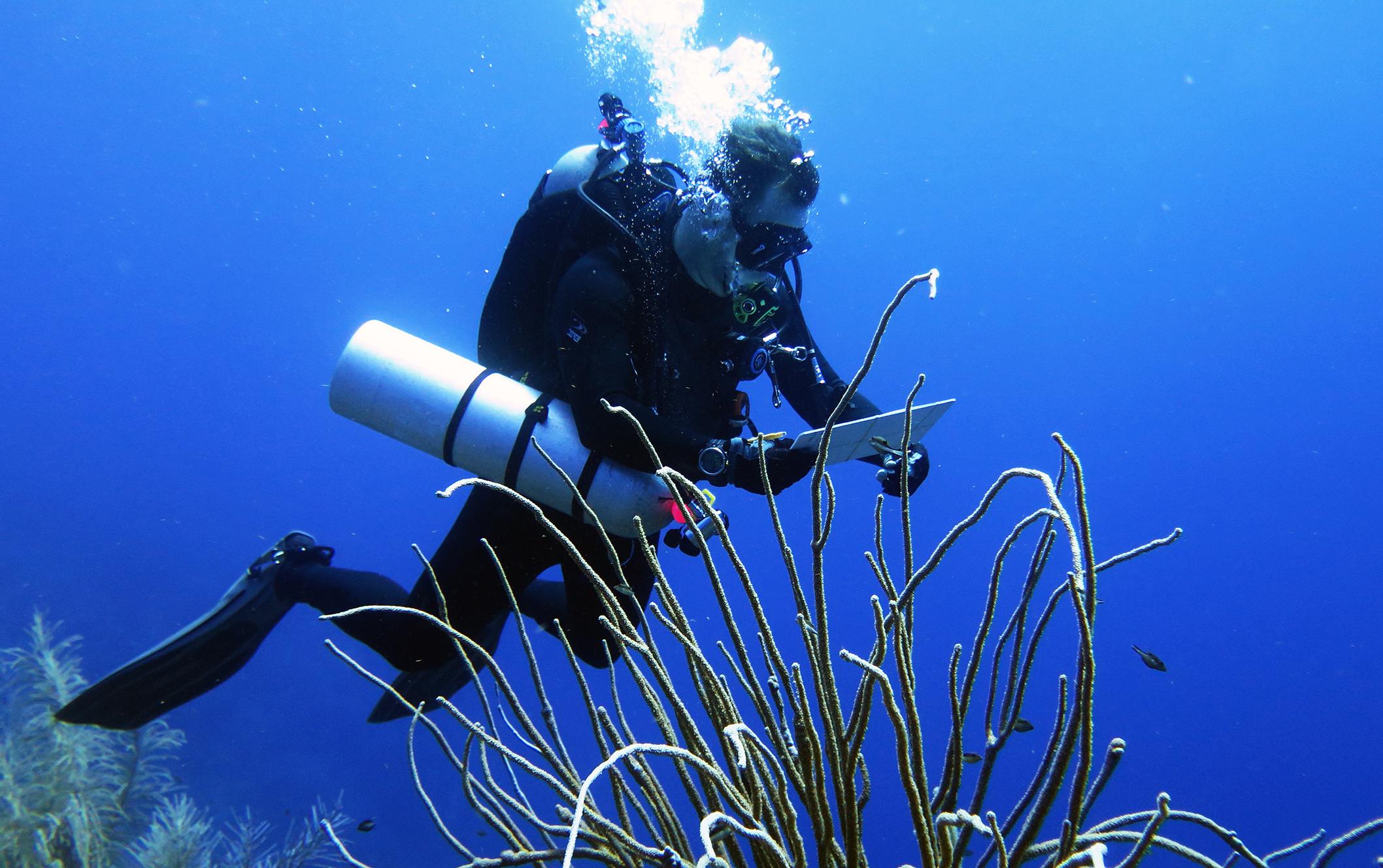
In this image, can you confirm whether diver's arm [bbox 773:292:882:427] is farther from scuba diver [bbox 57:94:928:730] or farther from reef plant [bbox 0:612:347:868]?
reef plant [bbox 0:612:347:868]

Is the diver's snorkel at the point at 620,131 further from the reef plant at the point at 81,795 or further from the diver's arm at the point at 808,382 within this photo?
the reef plant at the point at 81,795

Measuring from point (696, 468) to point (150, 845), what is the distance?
556 cm

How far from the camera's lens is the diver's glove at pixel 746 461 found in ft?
10.3

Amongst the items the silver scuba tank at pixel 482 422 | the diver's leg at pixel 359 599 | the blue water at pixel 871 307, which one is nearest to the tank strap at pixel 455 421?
the silver scuba tank at pixel 482 422

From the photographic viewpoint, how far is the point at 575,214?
3.46 m

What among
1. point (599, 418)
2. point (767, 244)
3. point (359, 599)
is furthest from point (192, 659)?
point (767, 244)

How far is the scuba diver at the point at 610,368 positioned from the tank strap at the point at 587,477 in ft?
0.15

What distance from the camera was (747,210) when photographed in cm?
328

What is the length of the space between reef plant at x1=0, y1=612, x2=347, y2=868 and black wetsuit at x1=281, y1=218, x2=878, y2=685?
2264 millimetres

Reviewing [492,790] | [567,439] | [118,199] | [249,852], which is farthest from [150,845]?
[118,199]

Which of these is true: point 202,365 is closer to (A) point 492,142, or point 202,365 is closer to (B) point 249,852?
(A) point 492,142

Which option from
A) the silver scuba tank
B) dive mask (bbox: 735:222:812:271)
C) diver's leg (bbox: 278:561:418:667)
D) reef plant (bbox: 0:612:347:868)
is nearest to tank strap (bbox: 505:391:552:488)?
the silver scuba tank

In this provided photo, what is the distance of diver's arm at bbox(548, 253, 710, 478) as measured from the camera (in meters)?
3.11

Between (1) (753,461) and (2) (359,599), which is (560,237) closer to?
(1) (753,461)
